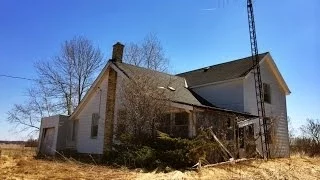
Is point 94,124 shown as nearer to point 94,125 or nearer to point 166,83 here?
point 94,125

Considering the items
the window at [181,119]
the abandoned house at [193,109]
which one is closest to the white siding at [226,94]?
the abandoned house at [193,109]

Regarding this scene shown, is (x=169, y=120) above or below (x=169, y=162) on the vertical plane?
above

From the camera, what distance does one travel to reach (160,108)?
17.0 m

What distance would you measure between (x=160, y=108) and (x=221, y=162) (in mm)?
4032

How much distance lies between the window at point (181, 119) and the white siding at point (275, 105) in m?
5.73

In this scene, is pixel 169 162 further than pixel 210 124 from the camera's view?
No

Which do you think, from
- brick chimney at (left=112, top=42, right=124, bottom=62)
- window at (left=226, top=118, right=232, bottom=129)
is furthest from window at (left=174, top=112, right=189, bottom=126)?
brick chimney at (left=112, top=42, right=124, bottom=62)

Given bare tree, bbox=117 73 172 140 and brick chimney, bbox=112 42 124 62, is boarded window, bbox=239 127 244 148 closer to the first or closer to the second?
bare tree, bbox=117 73 172 140

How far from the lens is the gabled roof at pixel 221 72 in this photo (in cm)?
2348

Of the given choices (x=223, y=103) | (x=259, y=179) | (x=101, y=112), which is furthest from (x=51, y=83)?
(x=259, y=179)

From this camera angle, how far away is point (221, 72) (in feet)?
83.6

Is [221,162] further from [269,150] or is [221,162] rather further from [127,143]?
[269,150]

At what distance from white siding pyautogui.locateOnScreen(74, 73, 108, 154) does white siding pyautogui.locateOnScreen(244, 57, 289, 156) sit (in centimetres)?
950

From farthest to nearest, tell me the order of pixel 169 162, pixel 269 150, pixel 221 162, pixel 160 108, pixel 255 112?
1. pixel 255 112
2. pixel 269 150
3. pixel 160 108
4. pixel 221 162
5. pixel 169 162
